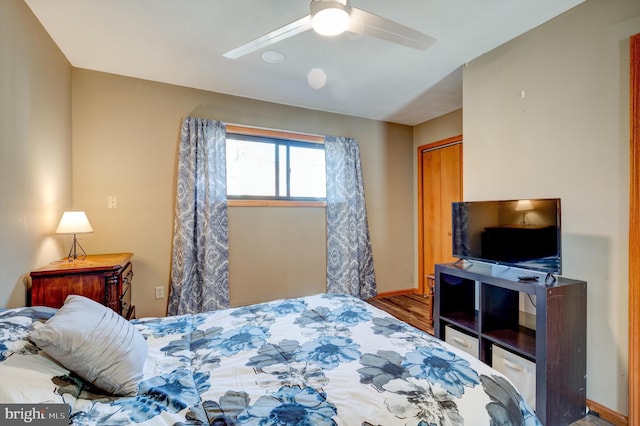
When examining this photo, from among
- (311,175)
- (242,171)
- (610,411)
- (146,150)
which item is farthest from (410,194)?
(146,150)

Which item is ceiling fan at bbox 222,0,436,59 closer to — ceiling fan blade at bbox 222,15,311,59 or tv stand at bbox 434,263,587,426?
ceiling fan blade at bbox 222,15,311,59

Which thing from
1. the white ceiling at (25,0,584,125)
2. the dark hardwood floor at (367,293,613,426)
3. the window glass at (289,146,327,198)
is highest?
the white ceiling at (25,0,584,125)

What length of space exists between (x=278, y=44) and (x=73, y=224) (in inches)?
82.2

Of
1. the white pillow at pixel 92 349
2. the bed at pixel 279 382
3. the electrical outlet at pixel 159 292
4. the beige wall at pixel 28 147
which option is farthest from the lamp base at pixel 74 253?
the white pillow at pixel 92 349

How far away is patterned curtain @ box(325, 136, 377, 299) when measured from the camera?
374 centimetres

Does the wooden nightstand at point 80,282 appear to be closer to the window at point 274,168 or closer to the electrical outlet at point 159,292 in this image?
the electrical outlet at point 159,292

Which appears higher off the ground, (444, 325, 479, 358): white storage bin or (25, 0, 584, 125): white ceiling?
(25, 0, 584, 125): white ceiling

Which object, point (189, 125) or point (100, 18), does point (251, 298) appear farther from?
point (100, 18)

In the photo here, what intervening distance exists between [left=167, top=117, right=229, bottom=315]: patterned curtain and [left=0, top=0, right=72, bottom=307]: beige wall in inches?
37.2

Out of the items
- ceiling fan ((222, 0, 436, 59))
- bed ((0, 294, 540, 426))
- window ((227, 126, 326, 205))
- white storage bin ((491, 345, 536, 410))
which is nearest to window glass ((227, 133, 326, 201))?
window ((227, 126, 326, 205))

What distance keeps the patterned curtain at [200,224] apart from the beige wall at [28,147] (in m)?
0.94

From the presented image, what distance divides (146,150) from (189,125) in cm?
49

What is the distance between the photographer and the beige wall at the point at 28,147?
1.66 m

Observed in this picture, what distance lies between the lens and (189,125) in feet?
9.90
